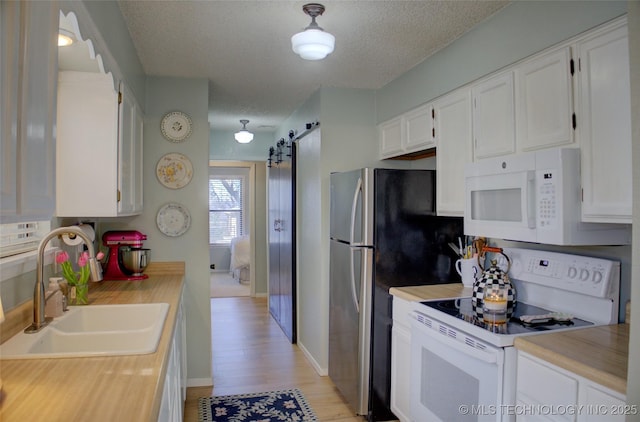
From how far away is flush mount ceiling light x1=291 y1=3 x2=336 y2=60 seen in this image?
7.05 ft

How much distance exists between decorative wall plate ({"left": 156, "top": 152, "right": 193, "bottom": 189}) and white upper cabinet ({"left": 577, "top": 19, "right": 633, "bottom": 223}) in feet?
8.67

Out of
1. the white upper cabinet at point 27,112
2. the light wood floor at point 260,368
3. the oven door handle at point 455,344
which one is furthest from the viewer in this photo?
the light wood floor at point 260,368

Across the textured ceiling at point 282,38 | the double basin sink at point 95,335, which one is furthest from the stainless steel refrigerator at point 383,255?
the double basin sink at point 95,335

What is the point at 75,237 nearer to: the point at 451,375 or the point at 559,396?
the point at 451,375

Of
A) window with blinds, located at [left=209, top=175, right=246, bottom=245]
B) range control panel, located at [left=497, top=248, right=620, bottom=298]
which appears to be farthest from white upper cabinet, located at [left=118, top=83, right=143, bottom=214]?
window with blinds, located at [left=209, top=175, right=246, bottom=245]

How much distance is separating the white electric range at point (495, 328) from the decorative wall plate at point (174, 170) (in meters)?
2.02

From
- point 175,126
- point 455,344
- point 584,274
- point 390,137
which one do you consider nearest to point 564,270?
point 584,274

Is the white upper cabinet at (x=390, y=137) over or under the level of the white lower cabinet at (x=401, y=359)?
over

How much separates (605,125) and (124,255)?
2821mm

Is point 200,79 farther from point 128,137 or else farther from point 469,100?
point 469,100

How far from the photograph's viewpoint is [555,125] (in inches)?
75.7

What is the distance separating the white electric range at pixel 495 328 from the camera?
1792mm

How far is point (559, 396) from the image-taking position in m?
1.52

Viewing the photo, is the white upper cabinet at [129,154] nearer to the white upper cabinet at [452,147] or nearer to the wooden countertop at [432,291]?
the wooden countertop at [432,291]
